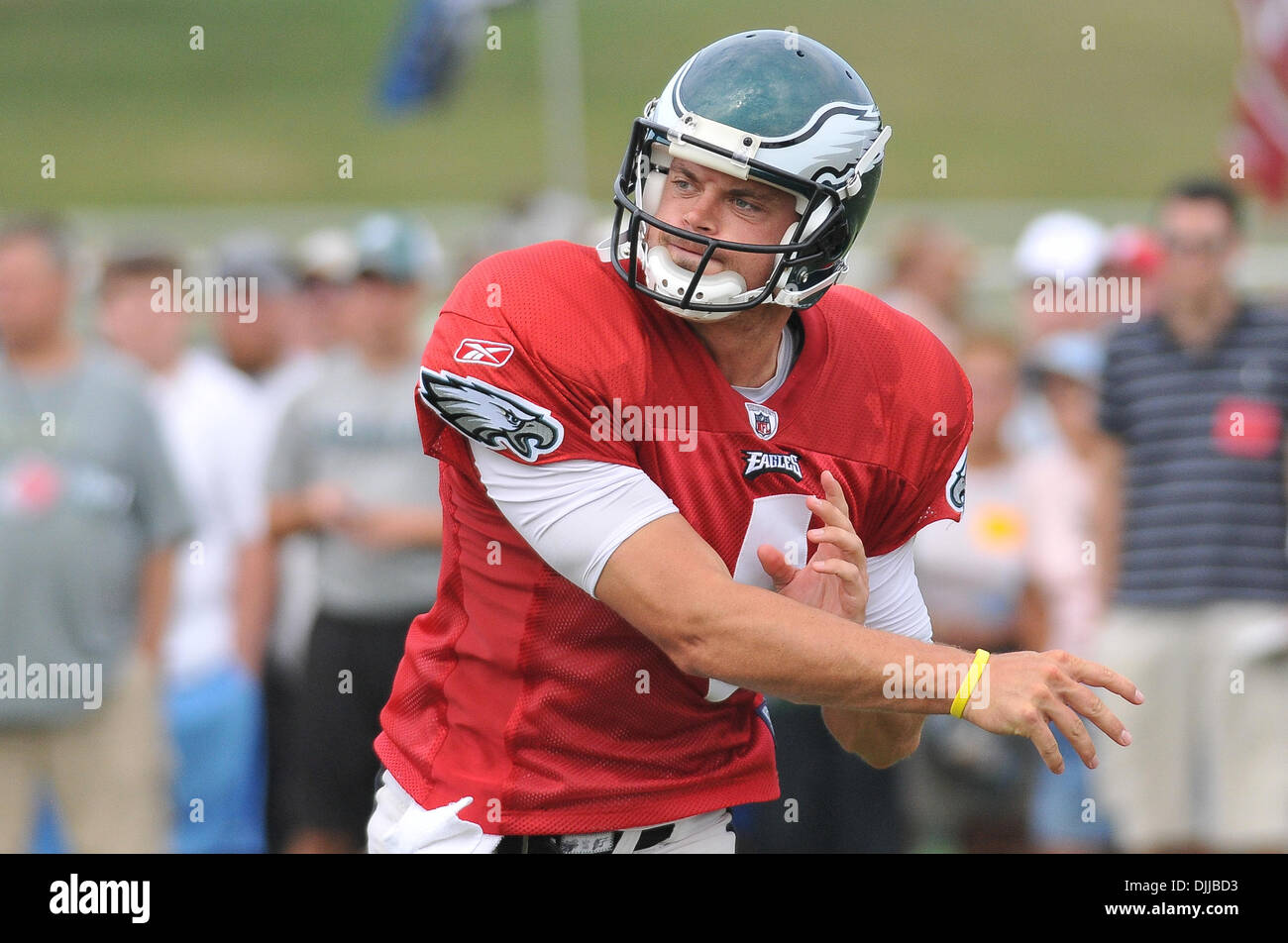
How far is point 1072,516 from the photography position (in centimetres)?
677

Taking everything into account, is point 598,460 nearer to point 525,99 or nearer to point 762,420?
point 762,420

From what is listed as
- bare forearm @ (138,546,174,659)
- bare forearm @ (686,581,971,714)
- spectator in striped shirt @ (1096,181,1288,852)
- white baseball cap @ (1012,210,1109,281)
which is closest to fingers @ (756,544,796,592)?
bare forearm @ (686,581,971,714)

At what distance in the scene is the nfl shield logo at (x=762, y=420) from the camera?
3.15 metres

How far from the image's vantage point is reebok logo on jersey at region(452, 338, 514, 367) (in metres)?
2.91

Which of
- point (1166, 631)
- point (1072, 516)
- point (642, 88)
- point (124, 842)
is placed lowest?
point (124, 842)

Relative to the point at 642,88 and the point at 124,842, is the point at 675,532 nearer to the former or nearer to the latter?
the point at 124,842

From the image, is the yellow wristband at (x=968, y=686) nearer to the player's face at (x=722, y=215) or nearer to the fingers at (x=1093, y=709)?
the fingers at (x=1093, y=709)

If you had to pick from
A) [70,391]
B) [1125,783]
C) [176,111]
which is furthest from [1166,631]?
[176,111]

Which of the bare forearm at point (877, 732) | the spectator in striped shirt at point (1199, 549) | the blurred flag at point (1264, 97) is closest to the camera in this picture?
the bare forearm at point (877, 732)

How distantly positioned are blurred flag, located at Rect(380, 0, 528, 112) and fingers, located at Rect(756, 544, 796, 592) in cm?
889

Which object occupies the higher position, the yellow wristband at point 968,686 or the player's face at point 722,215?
the player's face at point 722,215

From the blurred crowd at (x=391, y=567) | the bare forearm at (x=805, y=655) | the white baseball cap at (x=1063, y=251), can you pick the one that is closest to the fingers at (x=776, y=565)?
the bare forearm at (x=805, y=655)

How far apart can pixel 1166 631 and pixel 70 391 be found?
13.8ft
